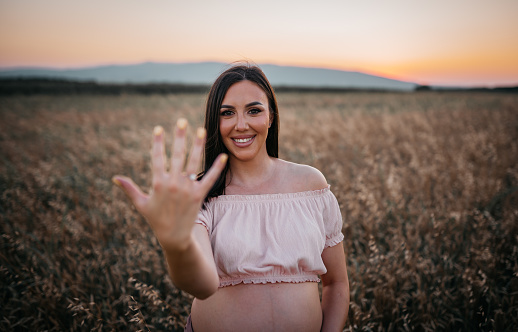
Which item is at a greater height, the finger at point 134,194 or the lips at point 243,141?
the lips at point 243,141

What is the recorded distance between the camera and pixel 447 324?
203cm

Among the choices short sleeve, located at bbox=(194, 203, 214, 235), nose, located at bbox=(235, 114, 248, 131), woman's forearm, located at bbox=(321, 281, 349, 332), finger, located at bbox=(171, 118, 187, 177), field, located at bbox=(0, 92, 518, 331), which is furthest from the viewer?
field, located at bbox=(0, 92, 518, 331)

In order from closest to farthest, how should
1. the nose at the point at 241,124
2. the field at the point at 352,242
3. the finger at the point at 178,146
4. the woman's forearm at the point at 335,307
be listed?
the finger at the point at 178,146
the nose at the point at 241,124
the woman's forearm at the point at 335,307
the field at the point at 352,242

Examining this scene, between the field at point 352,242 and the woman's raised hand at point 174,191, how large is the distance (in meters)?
1.23

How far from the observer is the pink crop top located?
138 cm

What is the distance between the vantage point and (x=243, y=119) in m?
1.49

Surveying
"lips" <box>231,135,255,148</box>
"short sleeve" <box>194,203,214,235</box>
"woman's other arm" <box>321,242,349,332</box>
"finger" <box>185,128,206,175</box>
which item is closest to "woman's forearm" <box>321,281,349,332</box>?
"woman's other arm" <box>321,242,349,332</box>

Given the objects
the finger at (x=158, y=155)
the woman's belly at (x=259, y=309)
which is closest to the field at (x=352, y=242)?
the woman's belly at (x=259, y=309)

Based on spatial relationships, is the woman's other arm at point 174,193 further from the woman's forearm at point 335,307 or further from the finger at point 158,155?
the woman's forearm at point 335,307

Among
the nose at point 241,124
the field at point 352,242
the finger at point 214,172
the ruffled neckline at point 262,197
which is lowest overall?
the field at point 352,242

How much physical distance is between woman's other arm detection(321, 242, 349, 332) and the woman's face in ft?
2.41

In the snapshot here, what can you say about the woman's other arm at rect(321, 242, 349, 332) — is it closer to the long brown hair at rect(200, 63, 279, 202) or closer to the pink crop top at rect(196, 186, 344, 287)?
the pink crop top at rect(196, 186, 344, 287)

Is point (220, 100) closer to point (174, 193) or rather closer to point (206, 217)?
point (206, 217)

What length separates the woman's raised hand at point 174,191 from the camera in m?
0.87
